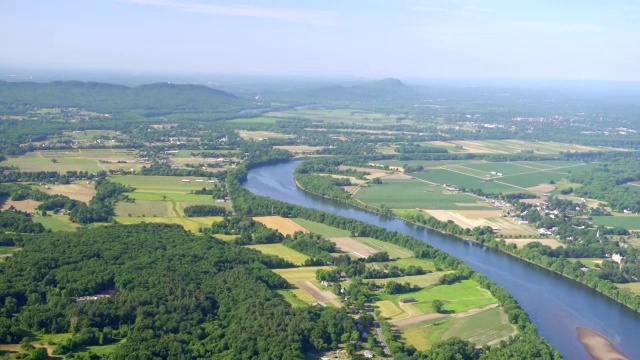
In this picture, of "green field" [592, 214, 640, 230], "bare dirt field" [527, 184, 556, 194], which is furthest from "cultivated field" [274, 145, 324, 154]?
"green field" [592, 214, 640, 230]

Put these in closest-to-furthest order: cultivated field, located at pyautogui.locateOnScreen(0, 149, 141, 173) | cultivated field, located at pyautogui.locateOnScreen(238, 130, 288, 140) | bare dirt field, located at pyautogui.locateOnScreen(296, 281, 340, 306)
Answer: bare dirt field, located at pyautogui.locateOnScreen(296, 281, 340, 306)
cultivated field, located at pyautogui.locateOnScreen(0, 149, 141, 173)
cultivated field, located at pyautogui.locateOnScreen(238, 130, 288, 140)

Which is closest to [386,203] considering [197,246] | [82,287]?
[197,246]

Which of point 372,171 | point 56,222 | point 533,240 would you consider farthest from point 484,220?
point 56,222

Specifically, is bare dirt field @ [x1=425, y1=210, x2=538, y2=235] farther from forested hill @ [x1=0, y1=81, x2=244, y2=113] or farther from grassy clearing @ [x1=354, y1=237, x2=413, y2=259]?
forested hill @ [x1=0, y1=81, x2=244, y2=113]

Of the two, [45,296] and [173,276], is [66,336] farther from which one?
[173,276]

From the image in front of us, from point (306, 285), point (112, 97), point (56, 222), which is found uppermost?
point (112, 97)

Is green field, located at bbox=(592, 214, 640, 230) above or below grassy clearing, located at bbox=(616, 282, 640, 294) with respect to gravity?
above

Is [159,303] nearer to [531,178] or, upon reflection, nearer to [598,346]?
[598,346]
